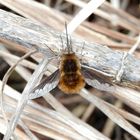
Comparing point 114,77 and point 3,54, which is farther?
point 3,54

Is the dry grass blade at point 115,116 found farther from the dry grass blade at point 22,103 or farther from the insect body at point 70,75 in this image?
the dry grass blade at point 22,103

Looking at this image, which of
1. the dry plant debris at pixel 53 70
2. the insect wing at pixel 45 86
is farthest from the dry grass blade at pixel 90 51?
the insect wing at pixel 45 86

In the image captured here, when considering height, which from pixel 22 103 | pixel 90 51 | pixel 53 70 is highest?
pixel 90 51

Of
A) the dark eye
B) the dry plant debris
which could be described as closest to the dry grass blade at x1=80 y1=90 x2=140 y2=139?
the dry plant debris

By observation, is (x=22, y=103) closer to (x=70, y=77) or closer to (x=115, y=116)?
(x=70, y=77)

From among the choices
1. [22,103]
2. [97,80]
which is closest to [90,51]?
[97,80]

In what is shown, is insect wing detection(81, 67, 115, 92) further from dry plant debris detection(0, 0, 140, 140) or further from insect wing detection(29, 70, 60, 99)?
insect wing detection(29, 70, 60, 99)

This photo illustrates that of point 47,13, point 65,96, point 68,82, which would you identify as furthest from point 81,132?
point 47,13

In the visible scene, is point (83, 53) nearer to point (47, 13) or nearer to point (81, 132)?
point (81, 132)
